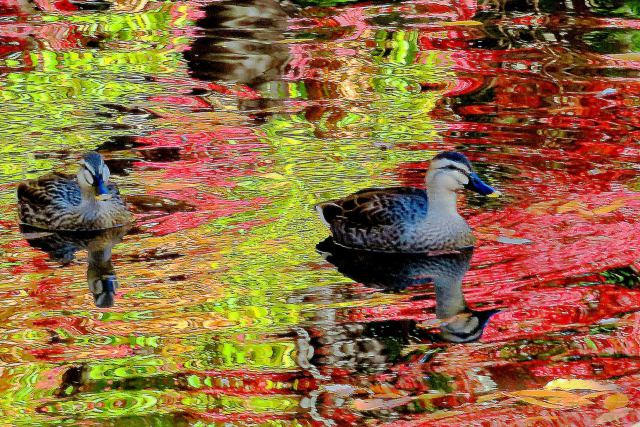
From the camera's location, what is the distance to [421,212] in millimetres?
10375

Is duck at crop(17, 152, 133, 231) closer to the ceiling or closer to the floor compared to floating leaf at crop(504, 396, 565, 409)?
closer to the floor

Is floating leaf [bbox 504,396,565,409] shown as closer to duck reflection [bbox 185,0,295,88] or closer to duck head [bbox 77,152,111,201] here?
duck head [bbox 77,152,111,201]

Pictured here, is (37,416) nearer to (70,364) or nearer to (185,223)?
(70,364)

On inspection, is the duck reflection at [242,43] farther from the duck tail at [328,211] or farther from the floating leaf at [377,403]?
the floating leaf at [377,403]

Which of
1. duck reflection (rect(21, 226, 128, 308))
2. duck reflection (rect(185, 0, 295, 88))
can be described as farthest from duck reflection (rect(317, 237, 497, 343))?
duck reflection (rect(185, 0, 295, 88))

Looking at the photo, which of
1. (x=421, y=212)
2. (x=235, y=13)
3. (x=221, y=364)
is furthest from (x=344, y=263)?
(x=235, y=13)

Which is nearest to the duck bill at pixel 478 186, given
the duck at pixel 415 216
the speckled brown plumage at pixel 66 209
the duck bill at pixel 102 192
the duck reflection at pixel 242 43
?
the duck at pixel 415 216

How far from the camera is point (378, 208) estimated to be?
1047 centimetres

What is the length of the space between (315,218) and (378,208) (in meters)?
0.59

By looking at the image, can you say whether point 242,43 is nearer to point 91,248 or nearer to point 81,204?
point 81,204

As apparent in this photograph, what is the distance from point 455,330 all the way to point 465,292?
68cm

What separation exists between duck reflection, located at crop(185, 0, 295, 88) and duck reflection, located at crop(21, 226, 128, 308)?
416 cm

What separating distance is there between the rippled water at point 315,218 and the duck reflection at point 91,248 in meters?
0.04

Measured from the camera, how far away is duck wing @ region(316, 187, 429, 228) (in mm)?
10383
